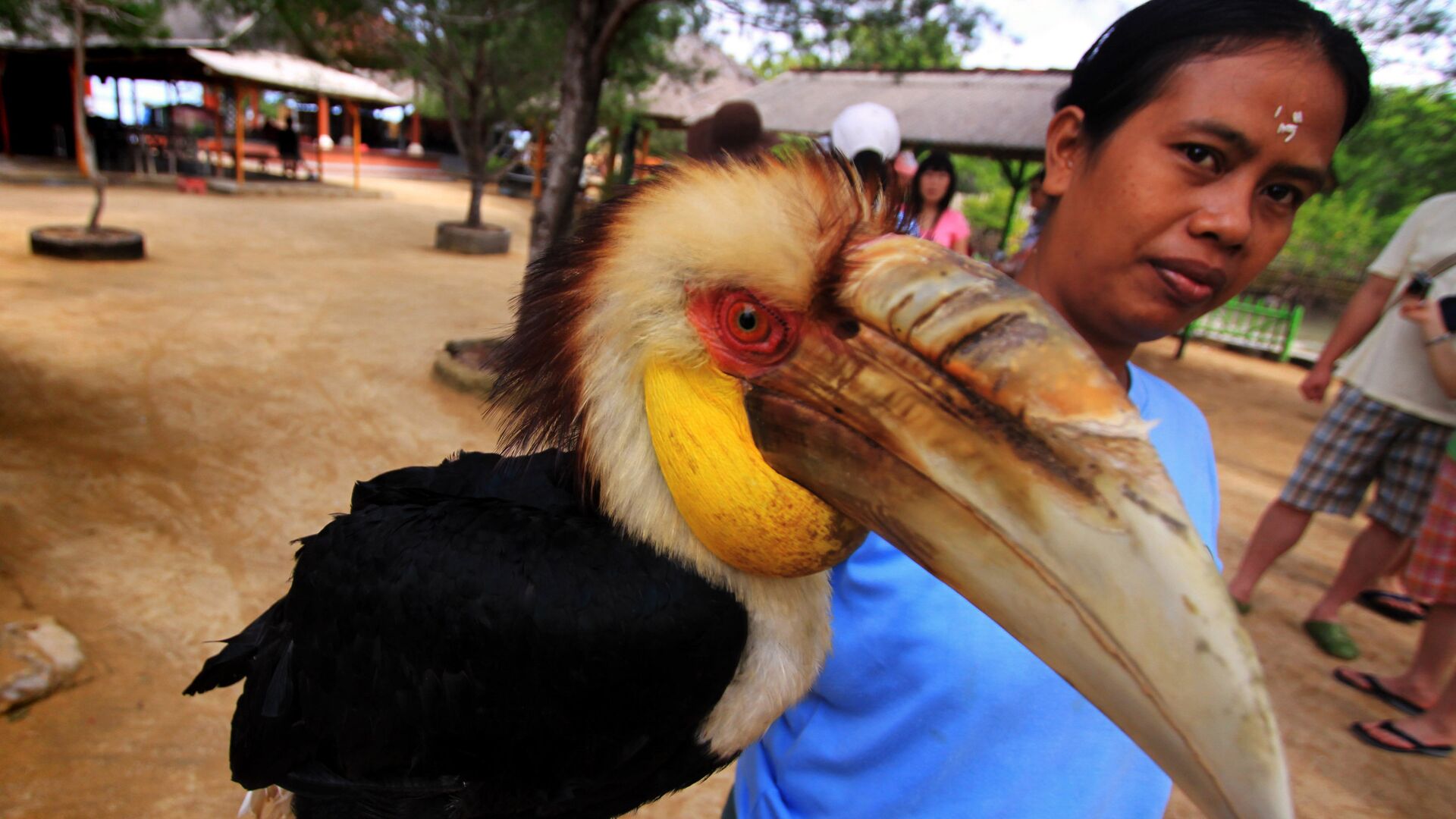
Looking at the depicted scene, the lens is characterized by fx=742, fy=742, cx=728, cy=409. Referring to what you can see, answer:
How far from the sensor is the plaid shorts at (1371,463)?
3.56 m

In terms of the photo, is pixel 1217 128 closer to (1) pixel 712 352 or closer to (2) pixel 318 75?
(1) pixel 712 352

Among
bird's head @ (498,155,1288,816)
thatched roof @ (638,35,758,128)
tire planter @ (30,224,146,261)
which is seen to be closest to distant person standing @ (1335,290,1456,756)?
bird's head @ (498,155,1288,816)

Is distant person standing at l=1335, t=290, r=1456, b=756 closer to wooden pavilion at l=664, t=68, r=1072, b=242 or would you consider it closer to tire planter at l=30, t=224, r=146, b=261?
wooden pavilion at l=664, t=68, r=1072, b=242

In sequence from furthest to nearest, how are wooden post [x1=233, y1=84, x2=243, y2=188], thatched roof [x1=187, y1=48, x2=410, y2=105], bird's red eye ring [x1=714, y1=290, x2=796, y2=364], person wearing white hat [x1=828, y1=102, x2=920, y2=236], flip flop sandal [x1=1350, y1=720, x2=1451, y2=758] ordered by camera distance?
1. wooden post [x1=233, y1=84, x2=243, y2=188]
2. thatched roof [x1=187, y1=48, x2=410, y2=105]
3. person wearing white hat [x1=828, y1=102, x2=920, y2=236]
4. flip flop sandal [x1=1350, y1=720, x2=1451, y2=758]
5. bird's red eye ring [x1=714, y1=290, x2=796, y2=364]

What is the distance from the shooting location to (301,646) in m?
1.43

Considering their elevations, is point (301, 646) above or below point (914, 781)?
below

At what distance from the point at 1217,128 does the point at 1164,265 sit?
0.22 m

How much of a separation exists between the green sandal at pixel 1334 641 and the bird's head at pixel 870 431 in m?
4.42

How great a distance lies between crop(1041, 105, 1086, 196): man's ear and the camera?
138 centimetres

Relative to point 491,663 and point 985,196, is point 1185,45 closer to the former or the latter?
point 491,663

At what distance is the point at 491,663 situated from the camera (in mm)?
1212

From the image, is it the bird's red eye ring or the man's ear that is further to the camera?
the man's ear

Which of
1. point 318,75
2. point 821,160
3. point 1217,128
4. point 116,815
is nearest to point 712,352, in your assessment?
point 821,160

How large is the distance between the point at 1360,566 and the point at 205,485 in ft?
20.7
